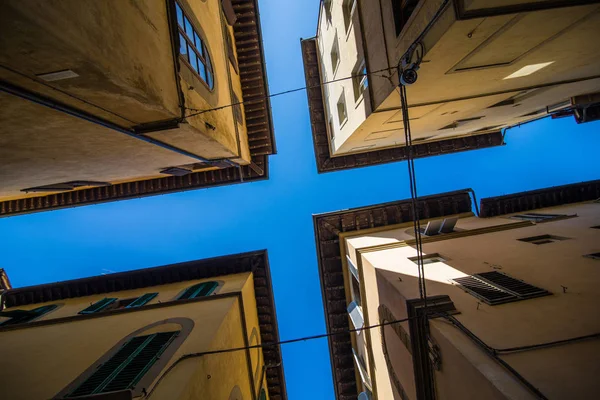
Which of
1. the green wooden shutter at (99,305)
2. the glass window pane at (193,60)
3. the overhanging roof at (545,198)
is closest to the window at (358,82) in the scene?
the glass window pane at (193,60)

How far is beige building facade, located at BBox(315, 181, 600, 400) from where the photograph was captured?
466 centimetres

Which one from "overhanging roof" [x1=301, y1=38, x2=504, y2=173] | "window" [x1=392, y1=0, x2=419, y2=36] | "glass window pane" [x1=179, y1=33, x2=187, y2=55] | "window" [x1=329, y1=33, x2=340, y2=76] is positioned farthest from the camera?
"overhanging roof" [x1=301, y1=38, x2=504, y2=173]

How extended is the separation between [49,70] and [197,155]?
531 cm

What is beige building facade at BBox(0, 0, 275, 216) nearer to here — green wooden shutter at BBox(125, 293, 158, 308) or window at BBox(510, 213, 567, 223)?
green wooden shutter at BBox(125, 293, 158, 308)

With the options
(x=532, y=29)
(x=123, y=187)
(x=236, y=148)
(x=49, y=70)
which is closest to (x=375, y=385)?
(x=236, y=148)

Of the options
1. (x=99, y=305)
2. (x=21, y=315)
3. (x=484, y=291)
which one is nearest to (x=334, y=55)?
(x=484, y=291)

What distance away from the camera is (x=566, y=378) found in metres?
4.07

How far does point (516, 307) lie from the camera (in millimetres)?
6117

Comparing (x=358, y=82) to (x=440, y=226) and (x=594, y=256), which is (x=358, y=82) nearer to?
(x=440, y=226)

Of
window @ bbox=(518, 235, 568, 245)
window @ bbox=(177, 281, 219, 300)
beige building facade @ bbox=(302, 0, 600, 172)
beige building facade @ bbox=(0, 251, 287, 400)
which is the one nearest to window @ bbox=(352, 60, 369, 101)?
beige building facade @ bbox=(302, 0, 600, 172)

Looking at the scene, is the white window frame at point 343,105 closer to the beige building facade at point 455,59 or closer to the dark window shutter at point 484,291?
the beige building facade at point 455,59

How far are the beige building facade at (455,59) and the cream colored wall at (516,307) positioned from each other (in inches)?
175

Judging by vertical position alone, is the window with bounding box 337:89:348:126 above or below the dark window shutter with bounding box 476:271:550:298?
above

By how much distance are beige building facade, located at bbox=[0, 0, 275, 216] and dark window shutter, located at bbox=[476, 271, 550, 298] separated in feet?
25.5
